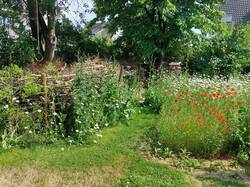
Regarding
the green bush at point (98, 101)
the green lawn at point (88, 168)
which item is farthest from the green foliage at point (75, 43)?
the green lawn at point (88, 168)

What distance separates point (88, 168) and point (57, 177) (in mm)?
440

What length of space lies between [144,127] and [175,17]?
4886 millimetres

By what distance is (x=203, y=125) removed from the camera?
16.6ft

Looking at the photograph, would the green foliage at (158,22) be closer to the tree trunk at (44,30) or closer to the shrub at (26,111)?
the tree trunk at (44,30)

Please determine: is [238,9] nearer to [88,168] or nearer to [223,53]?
[223,53]

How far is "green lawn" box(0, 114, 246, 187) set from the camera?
421 centimetres

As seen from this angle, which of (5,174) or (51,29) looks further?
(51,29)

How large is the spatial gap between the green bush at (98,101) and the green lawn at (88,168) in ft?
1.47

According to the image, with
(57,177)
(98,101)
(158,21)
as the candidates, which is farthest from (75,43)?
(57,177)

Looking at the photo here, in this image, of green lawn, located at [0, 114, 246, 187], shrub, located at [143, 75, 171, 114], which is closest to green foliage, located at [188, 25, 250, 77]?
shrub, located at [143, 75, 171, 114]

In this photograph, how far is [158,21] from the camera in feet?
34.2

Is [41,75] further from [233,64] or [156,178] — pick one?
[233,64]

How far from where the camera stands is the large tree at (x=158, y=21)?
989cm

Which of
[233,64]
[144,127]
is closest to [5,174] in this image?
[144,127]
